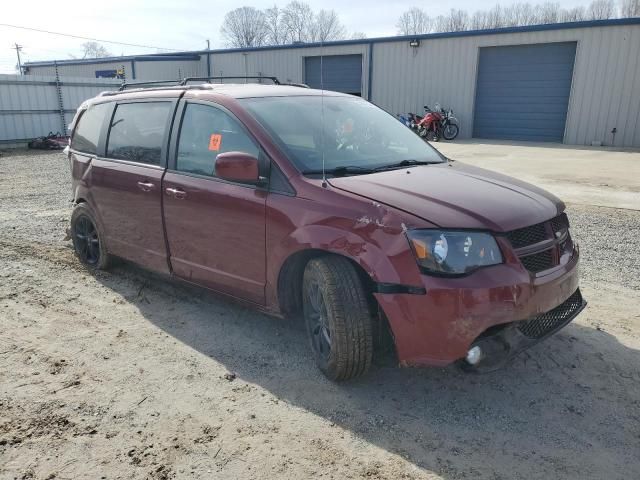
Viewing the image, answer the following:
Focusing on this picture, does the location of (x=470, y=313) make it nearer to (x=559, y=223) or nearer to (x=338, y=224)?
(x=338, y=224)

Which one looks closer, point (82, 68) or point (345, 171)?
point (345, 171)

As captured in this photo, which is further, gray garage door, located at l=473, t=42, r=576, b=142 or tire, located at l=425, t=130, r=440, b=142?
tire, located at l=425, t=130, r=440, b=142

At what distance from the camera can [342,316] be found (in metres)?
3.06

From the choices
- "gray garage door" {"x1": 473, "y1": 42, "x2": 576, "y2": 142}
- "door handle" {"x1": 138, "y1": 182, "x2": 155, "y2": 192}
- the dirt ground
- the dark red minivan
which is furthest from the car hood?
"gray garage door" {"x1": 473, "y1": 42, "x2": 576, "y2": 142}

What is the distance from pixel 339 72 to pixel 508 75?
7.74m

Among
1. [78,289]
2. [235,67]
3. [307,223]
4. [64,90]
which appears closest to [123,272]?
[78,289]

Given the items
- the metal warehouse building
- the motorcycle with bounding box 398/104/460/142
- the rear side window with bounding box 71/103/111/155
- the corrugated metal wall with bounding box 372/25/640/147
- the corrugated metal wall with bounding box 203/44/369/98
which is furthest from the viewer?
the corrugated metal wall with bounding box 203/44/369/98

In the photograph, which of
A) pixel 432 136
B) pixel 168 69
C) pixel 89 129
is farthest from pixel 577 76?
pixel 168 69

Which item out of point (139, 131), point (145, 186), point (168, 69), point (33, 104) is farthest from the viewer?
point (168, 69)

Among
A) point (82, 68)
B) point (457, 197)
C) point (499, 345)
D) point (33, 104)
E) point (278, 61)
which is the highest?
point (278, 61)

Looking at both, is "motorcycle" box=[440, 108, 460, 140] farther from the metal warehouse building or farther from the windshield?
the windshield

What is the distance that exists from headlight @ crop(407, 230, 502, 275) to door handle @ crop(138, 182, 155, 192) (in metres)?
2.39

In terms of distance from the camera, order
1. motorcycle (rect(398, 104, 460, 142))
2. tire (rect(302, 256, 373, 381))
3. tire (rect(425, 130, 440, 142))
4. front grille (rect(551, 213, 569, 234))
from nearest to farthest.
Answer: tire (rect(302, 256, 373, 381))
front grille (rect(551, 213, 569, 234))
motorcycle (rect(398, 104, 460, 142))
tire (rect(425, 130, 440, 142))

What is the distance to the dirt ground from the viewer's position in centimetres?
261
